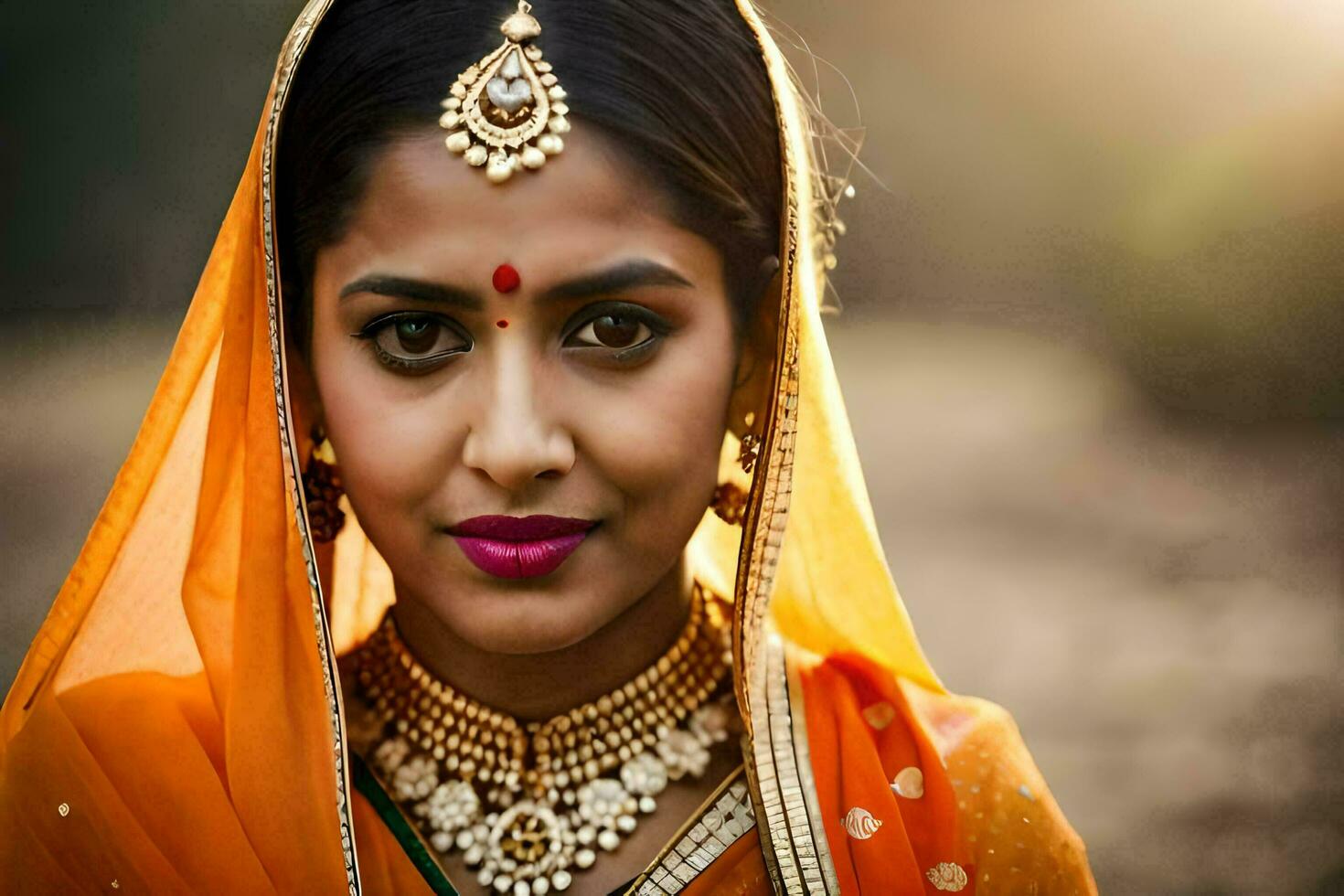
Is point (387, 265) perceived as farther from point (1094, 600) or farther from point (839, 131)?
point (1094, 600)

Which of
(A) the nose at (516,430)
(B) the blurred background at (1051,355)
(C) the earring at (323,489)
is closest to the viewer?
(A) the nose at (516,430)

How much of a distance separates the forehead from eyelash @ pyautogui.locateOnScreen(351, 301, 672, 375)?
0.06 meters

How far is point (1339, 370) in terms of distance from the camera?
6.27m

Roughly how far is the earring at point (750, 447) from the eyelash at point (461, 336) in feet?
0.71

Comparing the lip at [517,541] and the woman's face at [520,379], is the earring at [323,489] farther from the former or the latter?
the lip at [517,541]

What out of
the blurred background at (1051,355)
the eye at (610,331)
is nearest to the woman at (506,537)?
the eye at (610,331)

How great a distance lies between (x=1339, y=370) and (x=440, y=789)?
6006mm

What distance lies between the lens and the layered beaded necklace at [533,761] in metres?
1.47

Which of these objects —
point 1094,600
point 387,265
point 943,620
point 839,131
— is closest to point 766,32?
point 839,131

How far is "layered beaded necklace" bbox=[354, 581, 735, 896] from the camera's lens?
1472 mm

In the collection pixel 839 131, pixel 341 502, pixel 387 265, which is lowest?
pixel 341 502

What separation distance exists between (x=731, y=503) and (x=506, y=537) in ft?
1.13

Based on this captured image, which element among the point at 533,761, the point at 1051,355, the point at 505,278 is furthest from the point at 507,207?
the point at 1051,355

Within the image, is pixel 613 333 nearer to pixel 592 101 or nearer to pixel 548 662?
pixel 592 101
